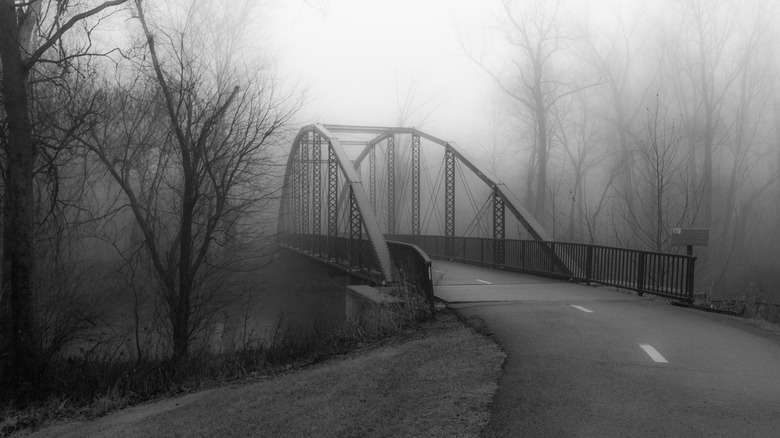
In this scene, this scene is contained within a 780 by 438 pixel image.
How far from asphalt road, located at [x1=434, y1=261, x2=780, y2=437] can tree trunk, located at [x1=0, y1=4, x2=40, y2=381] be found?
25.5 feet

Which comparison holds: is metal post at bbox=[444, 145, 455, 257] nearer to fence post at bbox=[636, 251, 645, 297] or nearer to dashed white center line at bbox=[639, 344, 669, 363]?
fence post at bbox=[636, 251, 645, 297]

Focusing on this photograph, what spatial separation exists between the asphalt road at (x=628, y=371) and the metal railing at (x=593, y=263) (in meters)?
0.89

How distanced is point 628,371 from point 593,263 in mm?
8652

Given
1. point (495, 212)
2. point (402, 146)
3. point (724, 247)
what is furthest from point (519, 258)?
point (402, 146)

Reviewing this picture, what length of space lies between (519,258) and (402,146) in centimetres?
3586

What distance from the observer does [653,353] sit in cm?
729

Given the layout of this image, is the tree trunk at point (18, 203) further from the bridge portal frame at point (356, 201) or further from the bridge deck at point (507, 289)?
the bridge deck at point (507, 289)

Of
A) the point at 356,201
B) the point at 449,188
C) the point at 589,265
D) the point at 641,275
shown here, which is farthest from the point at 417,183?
the point at 641,275

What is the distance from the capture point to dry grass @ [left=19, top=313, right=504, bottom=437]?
552 centimetres

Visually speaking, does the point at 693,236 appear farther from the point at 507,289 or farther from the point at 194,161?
the point at 194,161

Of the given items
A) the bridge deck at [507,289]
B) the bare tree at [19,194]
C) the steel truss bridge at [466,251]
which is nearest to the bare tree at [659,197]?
the steel truss bridge at [466,251]

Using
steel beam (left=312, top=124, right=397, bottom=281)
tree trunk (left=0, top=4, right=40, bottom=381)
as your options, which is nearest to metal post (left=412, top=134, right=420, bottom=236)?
steel beam (left=312, top=124, right=397, bottom=281)

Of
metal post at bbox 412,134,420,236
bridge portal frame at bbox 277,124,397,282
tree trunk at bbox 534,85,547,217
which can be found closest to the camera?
bridge portal frame at bbox 277,124,397,282

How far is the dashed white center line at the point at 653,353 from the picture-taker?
6.96m
